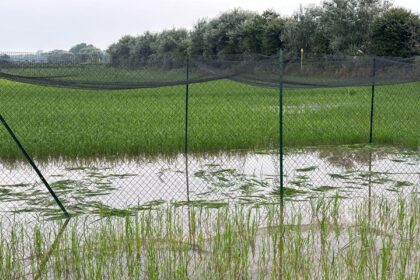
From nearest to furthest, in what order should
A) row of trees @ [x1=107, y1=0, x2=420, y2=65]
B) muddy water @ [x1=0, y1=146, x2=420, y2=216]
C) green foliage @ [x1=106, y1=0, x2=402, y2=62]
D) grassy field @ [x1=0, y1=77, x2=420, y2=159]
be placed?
muddy water @ [x1=0, y1=146, x2=420, y2=216], grassy field @ [x1=0, y1=77, x2=420, y2=159], row of trees @ [x1=107, y1=0, x2=420, y2=65], green foliage @ [x1=106, y1=0, x2=402, y2=62]

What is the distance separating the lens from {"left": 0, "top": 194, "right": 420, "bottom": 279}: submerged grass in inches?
164

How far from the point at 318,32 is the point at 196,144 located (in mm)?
18878

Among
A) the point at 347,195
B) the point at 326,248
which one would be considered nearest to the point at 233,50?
the point at 347,195

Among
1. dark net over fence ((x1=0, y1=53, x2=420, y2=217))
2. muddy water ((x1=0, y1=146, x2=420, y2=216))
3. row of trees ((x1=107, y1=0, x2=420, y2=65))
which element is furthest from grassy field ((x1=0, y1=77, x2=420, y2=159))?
row of trees ((x1=107, y1=0, x2=420, y2=65))

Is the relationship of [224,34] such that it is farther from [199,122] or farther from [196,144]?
[196,144]

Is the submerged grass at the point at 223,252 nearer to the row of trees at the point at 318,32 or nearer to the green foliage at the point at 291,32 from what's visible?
the row of trees at the point at 318,32

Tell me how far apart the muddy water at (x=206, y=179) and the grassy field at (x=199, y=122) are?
45cm

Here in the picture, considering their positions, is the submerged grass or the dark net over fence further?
the dark net over fence

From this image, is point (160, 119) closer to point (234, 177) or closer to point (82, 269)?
point (234, 177)

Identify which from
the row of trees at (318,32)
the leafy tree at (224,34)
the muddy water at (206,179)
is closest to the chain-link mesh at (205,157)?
the muddy water at (206,179)

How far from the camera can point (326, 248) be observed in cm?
477

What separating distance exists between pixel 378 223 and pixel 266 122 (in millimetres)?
6574

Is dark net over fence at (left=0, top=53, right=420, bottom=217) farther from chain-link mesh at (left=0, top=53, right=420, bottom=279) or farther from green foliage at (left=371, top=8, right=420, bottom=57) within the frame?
green foliage at (left=371, top=8, right=420, bottom=57)

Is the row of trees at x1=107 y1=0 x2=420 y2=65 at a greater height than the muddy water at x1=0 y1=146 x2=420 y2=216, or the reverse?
the row of trees at x1=107 y1=0 x2=420 y2=65
